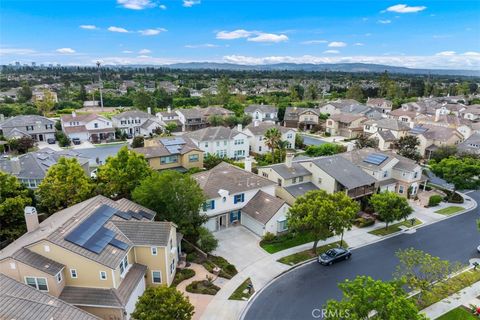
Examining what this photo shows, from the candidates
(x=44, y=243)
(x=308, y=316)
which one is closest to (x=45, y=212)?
(x=44, y=243)

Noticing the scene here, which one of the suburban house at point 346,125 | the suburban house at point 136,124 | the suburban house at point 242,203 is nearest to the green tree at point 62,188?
the suburban house at point 242,203

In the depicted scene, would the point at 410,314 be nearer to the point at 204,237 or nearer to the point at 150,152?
the point at 204,237

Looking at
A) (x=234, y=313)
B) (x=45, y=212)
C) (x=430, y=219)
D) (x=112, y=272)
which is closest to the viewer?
(x=112, y=272)

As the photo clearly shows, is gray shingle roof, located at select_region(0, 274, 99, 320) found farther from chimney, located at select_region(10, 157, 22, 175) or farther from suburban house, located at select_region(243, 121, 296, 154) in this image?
suburban house, located at select_region(243, 121, 296, 154)

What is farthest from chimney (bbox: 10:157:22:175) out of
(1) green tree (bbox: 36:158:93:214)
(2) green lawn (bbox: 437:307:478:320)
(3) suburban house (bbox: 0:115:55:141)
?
(2) green lawn (bbox: 437:307:478:320)

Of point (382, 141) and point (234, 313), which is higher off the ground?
point (382, 141)

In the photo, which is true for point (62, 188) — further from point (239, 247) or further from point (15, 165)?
point (239, 247)
